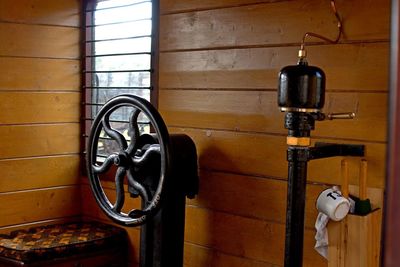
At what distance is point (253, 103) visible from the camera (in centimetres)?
199

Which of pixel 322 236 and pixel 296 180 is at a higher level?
pixel 296 180

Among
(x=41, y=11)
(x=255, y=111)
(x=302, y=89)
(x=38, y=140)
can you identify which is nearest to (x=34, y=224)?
(x=38, y=140)

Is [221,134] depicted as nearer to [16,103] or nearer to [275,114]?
[275,114]

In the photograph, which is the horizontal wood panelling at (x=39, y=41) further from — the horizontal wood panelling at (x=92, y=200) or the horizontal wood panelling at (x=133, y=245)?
the horizontal wood panelling at (x=133, y=245)

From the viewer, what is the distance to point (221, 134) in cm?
211

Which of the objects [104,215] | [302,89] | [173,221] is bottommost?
[104,215]

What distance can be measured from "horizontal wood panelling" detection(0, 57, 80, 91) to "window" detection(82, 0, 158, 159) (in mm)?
76

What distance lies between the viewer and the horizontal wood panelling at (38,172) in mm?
2516

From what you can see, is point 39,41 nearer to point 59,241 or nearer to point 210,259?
point 59,241

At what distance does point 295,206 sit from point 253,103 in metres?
0.59

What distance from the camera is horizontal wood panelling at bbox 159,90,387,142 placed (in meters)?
1.66

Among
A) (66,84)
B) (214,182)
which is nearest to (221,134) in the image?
(214,182)

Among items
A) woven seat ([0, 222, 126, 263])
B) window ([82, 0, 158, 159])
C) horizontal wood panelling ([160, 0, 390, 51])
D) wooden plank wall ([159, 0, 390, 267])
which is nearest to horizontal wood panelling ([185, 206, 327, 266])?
wooden plank wall ([159, 0, 390, 267])

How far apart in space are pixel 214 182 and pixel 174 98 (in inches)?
16.8
